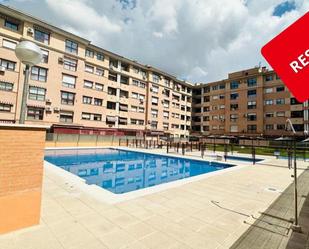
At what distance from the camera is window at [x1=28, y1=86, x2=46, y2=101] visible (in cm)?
2567

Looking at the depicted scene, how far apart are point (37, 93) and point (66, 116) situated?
4.97 metres

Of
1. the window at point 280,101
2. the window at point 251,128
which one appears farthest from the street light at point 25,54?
the window at point 251,128

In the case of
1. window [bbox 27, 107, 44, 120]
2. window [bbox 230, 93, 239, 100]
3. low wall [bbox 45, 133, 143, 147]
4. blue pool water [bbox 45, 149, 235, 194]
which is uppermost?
window [bbox 230, 93, 239, 100]

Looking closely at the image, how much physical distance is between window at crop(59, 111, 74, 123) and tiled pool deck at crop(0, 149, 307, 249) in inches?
930

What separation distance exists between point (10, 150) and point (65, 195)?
9.83 feet

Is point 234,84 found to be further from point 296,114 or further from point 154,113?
point 154,113

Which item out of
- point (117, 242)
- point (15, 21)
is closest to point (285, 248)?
point (117, 242)

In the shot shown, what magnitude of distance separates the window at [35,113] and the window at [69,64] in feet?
25.3

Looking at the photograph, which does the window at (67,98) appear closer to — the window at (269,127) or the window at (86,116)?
the window at (86,116)

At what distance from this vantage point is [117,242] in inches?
140

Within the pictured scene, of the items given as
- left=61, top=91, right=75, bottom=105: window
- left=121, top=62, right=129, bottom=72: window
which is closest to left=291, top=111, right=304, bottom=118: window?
left=121, top=62, right=129, bottom=72: window

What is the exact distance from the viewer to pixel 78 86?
30.8 meters

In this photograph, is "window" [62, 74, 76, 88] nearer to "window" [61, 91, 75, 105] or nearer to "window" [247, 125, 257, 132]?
"window" [61, 91, 75, 105]

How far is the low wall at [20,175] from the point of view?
12.1 ft
